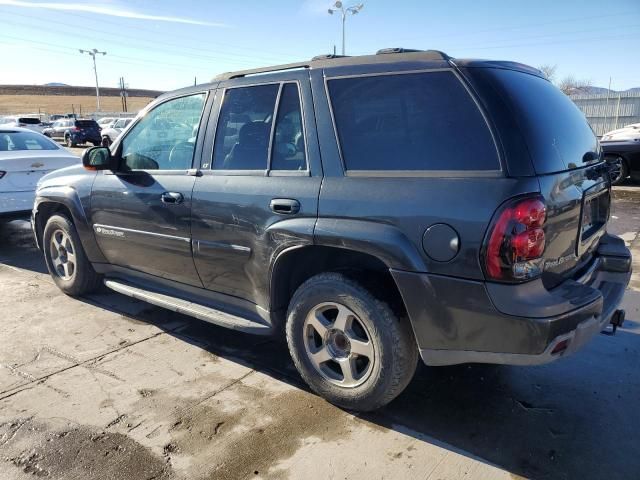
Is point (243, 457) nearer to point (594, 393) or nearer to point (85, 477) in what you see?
point (85, 477)

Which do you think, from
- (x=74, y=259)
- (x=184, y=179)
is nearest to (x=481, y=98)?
(x=184, y=179)

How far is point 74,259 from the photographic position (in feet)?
16.0

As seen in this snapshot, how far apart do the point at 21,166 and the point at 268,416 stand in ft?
18.6

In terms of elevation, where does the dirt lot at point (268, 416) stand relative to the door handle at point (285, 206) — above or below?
below

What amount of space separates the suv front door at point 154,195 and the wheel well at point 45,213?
68cm

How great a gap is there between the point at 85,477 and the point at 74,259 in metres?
2.78

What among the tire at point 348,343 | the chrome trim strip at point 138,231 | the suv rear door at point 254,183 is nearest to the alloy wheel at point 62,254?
the chrome trim strip at point 138,231

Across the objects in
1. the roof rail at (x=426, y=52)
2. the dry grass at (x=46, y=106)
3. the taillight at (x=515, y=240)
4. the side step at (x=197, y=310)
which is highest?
the dry grass at (x=46, y=106)

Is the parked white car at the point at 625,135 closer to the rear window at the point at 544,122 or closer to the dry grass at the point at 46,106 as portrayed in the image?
the rear window at the point at 544,122

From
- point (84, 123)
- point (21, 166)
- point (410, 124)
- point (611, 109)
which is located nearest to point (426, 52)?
point (410, 124)

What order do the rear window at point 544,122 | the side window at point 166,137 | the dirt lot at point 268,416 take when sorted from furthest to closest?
1. the side window at point 166,137
2. the dirt lot at point 268,416
3. the rear window at point 544,122

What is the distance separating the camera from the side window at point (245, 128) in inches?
132

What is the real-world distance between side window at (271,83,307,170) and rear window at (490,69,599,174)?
1149 millimetres

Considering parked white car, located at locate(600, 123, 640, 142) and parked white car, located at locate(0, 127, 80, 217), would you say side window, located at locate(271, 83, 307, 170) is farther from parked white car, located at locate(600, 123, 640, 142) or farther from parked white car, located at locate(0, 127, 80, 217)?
parked white car, located at locate(600, 123, 640, 142)
